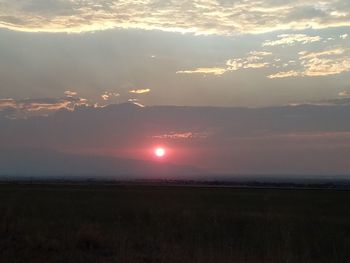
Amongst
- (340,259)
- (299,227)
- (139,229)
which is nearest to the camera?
(340,259)

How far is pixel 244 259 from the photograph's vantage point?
13.9 m

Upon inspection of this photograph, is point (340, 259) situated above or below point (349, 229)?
below

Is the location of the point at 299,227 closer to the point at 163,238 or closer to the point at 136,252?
the point at 163,238

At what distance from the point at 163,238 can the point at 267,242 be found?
3.89 metres

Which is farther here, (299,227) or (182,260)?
(299,227)

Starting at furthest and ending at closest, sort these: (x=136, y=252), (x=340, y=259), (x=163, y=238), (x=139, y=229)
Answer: (x=139, y=229), (x=163, y=238), (x=340, y=259), (x=136, y=252)

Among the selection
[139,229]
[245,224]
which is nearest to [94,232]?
[139,229]

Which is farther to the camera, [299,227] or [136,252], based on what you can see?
[299,227]

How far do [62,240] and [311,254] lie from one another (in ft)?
27.3

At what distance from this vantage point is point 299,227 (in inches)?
1077

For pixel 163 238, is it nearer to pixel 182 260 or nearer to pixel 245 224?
pixel 182 260

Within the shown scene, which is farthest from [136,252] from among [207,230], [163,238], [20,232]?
[207,230]

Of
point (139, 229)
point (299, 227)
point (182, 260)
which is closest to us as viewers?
point (182, 260)

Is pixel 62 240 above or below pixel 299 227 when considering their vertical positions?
below
